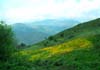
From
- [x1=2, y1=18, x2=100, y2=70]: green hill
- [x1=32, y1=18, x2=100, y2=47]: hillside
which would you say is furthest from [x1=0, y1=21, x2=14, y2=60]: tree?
[x1=32, y1=18, x2=100, y2=47]: hillside

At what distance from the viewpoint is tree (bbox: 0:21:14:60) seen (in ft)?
255

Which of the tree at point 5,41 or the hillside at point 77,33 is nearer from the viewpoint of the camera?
the tree at point 5,41

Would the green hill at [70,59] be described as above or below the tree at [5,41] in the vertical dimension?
below

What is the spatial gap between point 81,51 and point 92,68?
21923 millimetres

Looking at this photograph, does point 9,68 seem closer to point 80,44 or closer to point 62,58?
point 62,58

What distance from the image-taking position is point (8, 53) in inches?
3095

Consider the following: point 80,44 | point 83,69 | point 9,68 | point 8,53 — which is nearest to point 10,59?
point 8,53

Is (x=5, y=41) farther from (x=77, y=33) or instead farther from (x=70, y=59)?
(x=77, y=33)

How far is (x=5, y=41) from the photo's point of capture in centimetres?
7988

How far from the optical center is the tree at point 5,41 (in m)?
77.8

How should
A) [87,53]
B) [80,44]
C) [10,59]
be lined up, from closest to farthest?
[10,59]
[87,53]
[80,44]

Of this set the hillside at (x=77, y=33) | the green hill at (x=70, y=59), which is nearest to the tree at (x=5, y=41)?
the green hill at (x=70, y=59)

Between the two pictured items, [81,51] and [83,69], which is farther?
[81,51]

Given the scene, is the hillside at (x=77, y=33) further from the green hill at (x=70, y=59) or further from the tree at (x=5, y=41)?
the tree at (x=5, y=41)
